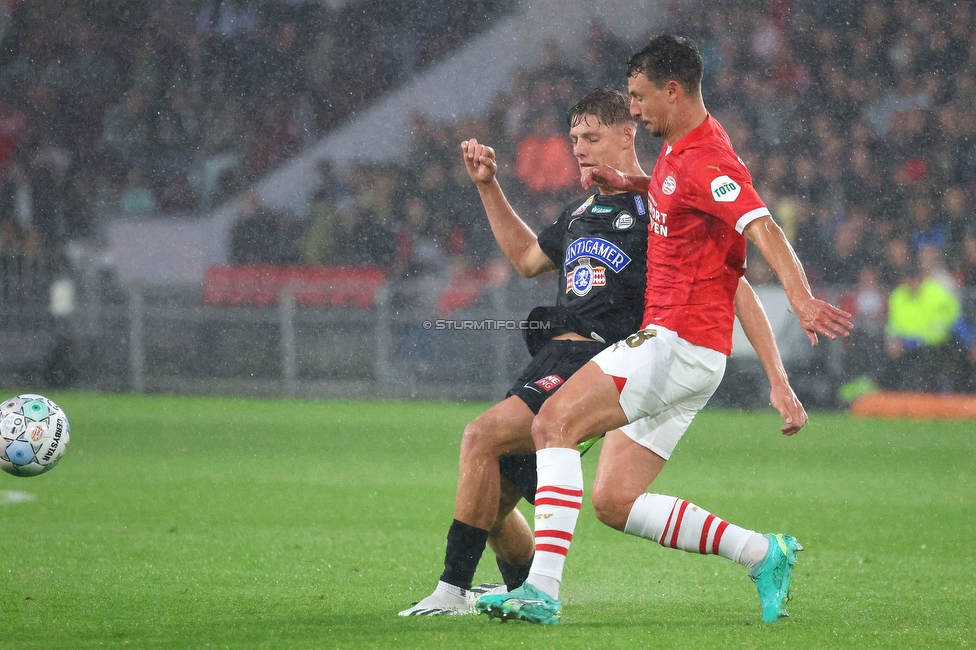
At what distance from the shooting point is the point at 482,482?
4207mm

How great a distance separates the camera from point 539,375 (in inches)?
170

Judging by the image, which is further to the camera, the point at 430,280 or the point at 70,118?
the point at 70,118

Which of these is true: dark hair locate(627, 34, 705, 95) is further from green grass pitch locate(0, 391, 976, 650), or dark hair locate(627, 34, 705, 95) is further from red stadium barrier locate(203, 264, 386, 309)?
red stadium barrier locate(203, 264, 386, 309)

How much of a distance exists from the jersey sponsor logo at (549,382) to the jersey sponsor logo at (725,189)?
0.85 meters

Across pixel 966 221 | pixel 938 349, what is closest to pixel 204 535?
pixel 938 349

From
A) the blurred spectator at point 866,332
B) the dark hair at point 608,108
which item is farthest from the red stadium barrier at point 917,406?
the dark hair at point 608,108

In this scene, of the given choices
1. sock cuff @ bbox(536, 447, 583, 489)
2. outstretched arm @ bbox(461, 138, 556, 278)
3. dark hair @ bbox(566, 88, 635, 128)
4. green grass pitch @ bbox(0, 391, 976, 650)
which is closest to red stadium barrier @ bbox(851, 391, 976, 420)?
green grass pitch @ bbox(0, 391, 976, 650)

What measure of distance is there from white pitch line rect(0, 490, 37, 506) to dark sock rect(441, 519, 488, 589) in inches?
155

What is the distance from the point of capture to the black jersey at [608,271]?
4355 mm

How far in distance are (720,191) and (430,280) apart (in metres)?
9.71

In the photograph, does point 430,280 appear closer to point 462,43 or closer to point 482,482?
point 462,43

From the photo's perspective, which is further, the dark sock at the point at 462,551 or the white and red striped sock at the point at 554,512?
the dark sock at the point at 462,551

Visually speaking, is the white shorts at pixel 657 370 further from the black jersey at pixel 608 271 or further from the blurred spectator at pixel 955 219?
the blurred spectator at pixel 955 219

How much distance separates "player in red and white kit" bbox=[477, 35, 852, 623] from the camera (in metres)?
3.83
